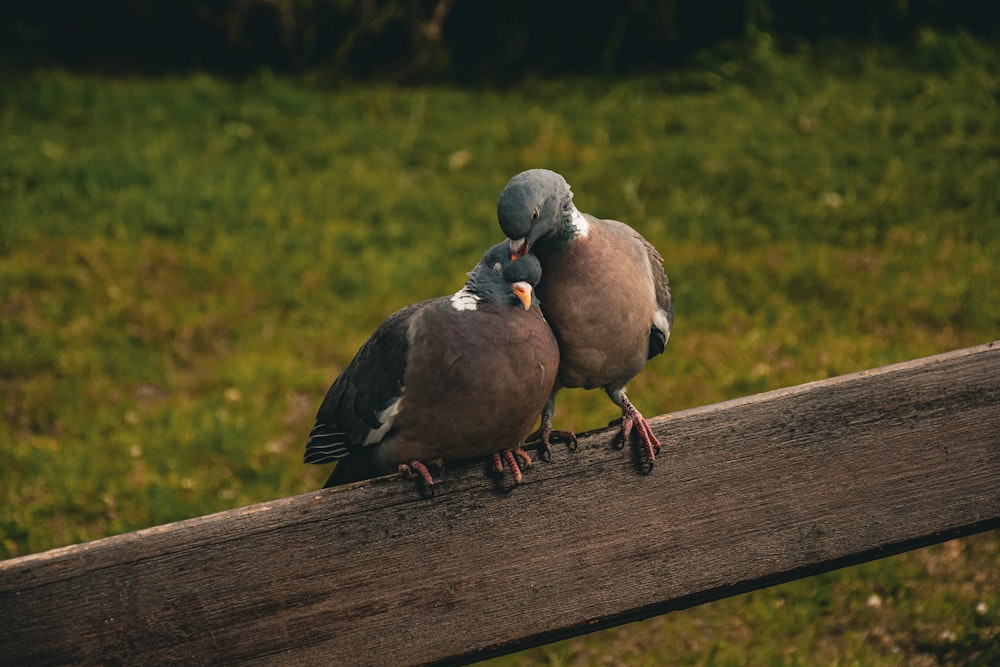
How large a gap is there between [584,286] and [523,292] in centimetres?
21

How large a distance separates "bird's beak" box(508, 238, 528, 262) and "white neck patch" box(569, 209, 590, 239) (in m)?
0.18

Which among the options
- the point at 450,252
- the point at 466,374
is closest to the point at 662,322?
the point at 466,374

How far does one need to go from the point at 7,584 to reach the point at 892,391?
1.61m

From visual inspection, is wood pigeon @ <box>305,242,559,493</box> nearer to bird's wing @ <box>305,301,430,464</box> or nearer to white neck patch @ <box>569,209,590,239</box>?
bird's wing @ <box>305,301,430,464</box>

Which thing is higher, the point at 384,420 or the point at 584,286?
the point at 584,286

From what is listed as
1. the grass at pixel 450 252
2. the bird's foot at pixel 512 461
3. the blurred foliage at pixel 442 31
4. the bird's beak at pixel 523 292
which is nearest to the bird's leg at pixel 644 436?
the bird's foot at pixel 512 461

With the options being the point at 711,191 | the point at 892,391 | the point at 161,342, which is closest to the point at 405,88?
the point at 711,191

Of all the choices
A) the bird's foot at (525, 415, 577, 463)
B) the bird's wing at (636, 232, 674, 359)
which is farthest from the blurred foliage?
the bird's foot at (525, 415, 577, 463)

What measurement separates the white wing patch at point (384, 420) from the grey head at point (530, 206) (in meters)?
Answer: 0.47

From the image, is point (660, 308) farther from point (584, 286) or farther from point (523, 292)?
point (523, 292)

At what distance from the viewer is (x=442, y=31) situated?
8.00 metres

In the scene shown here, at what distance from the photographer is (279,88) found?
7.42m

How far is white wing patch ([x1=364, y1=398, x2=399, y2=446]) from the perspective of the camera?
2037 millimetres

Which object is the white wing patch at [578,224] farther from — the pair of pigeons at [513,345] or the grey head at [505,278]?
the grey head at [505,278]
